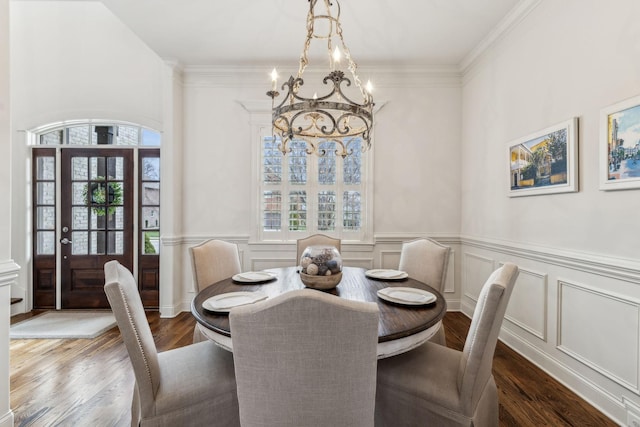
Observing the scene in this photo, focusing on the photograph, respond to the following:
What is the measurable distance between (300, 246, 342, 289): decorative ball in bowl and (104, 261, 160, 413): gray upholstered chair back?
Result: 0.88 meters

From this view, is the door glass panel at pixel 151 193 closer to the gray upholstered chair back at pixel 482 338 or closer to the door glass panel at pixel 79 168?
the door glass panel at pixel 79 168

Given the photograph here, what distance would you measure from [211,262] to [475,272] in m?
2.77

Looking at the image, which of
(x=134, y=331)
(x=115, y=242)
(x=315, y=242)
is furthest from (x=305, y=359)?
(x=115, y=242)

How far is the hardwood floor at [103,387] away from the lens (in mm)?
1808

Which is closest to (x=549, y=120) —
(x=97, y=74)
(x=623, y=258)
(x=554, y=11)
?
(x=554, y=11)

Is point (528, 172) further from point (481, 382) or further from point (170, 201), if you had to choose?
point (170, 201)

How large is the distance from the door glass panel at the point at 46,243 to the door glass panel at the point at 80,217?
11.9 inches

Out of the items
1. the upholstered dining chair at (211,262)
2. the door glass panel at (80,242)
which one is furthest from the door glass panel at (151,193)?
the upholstered dining chair at (211,262)

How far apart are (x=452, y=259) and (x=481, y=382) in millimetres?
2556

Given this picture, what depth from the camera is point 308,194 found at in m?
3.71

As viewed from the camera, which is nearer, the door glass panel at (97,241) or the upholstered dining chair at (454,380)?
the upholstered dining chair at (454,380)

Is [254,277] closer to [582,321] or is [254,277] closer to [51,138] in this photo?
[582,321]

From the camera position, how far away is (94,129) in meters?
3.80

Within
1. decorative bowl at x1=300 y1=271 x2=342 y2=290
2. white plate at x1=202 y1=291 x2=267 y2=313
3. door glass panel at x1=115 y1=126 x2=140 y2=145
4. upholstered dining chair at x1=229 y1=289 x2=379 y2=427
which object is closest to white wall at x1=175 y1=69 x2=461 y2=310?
door glass panel at x1=115 y1=126 x2=140 y2=145
